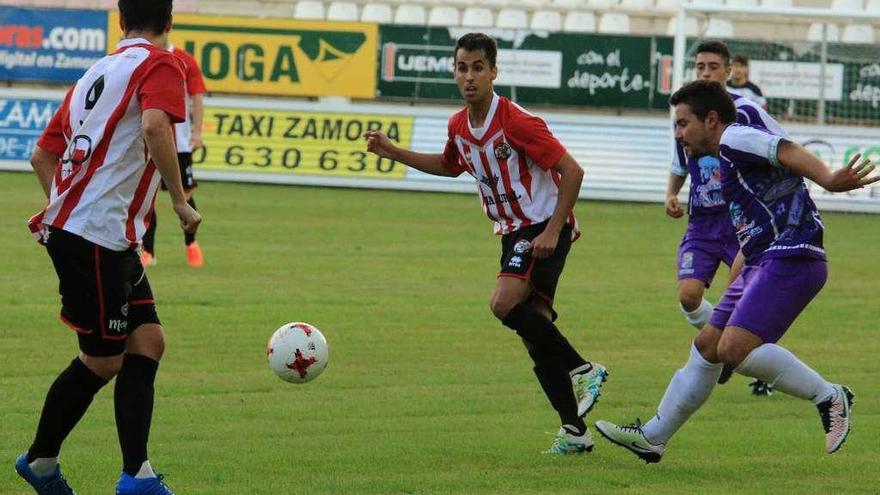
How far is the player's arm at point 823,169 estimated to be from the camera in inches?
260

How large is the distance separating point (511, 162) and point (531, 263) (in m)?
0.52

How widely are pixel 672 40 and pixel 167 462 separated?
77.2 feet

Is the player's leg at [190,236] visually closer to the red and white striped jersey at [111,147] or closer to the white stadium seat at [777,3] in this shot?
the red and white striped jersey at [111,147]

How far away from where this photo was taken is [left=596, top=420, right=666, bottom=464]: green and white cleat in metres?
7.50

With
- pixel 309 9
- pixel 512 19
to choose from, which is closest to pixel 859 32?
pixel 512 19

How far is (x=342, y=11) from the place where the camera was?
36031 mm

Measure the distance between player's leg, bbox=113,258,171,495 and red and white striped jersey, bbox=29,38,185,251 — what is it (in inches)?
11.8

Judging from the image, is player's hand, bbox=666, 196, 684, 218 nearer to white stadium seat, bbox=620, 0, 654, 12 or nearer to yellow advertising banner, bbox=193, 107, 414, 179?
yellow advertising banner, bbox=193, 107, 414, 179

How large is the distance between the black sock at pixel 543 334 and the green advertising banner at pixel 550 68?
2156cm

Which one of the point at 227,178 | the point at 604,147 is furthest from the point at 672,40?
the point at 227,178

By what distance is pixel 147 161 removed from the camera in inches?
252

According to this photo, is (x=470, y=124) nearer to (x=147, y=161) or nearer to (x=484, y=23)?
(x=147, y=161)

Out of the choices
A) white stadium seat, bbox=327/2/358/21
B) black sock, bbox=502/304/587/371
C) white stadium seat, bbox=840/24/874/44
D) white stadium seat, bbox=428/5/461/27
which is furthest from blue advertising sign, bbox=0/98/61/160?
black sock, bbox=502/304/587/371

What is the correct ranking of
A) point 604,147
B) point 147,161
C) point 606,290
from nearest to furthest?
point 147,161 → point 606,290 → point 604,147
